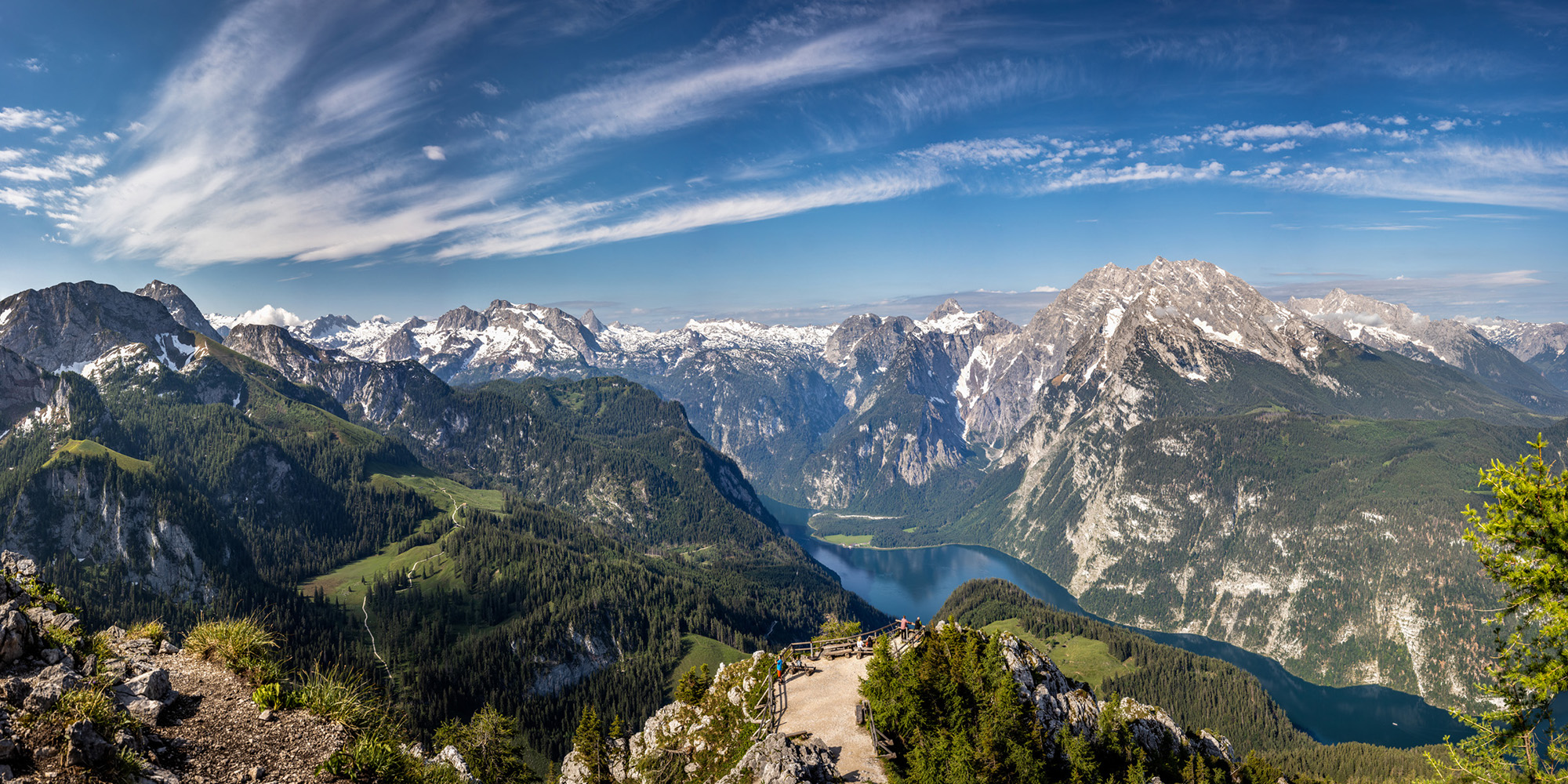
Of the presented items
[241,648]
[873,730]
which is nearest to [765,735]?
[873,730]

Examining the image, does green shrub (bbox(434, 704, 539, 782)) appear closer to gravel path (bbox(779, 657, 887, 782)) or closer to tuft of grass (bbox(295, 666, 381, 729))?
gravel path (bbox(779, 657, 887, 782))

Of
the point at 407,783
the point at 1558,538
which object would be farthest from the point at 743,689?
the point at 1558,538

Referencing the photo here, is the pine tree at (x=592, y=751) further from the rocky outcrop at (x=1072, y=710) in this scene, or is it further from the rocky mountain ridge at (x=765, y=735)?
the rocky outcrop at (x=1072, y=710)

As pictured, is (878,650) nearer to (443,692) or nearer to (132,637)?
(132,637)

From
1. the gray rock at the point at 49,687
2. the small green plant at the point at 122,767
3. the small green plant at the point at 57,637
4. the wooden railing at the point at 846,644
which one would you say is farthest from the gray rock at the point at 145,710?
the wooden railing at the point at 846,644

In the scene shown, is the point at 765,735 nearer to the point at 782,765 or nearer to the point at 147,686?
the point at 782,765
